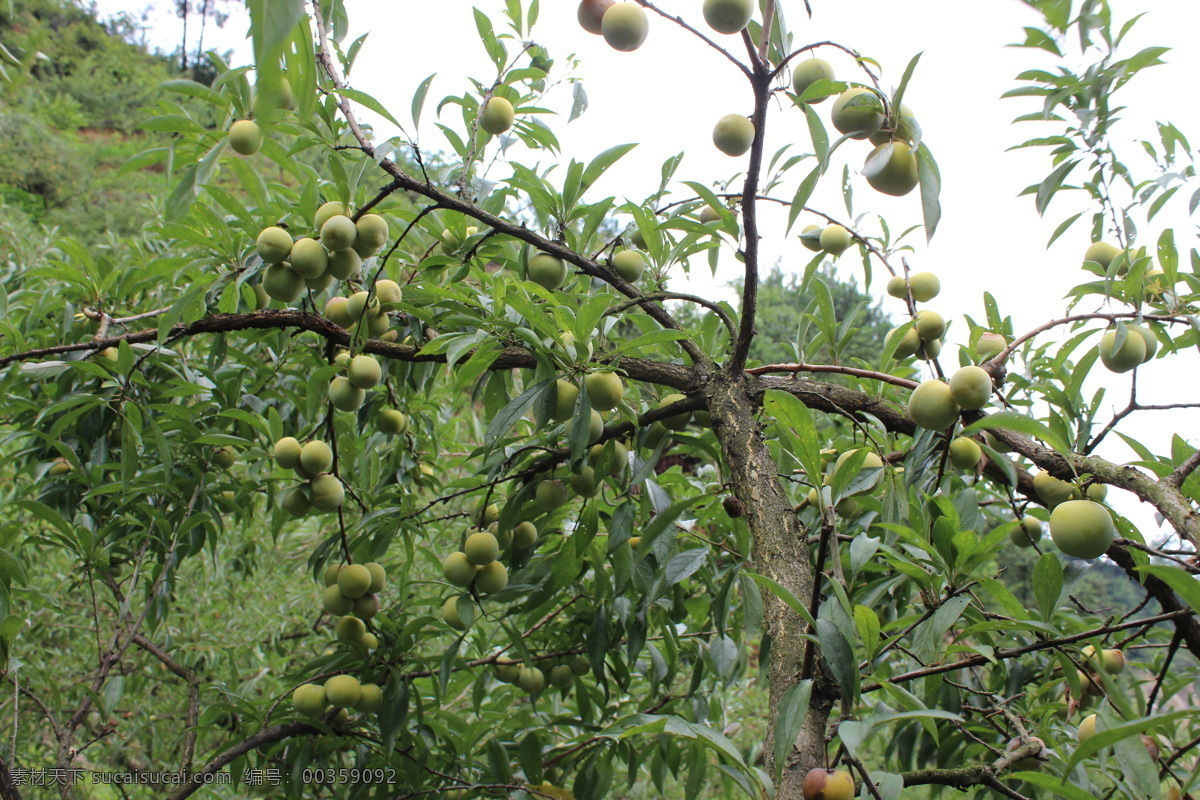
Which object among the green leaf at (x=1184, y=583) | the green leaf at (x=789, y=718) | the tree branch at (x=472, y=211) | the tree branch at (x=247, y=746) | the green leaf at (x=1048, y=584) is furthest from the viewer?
the tree branch at (x=247, y=746)

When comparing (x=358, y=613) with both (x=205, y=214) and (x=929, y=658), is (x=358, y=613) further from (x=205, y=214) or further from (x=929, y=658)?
(x=929, y=658)

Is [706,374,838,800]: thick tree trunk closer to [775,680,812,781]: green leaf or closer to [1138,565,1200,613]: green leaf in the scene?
[775,680,812,781]: green leaf

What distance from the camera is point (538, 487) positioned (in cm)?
110

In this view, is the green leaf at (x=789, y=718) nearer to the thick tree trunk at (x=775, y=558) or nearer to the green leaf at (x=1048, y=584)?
the thick tree trunk at (x=775, y=558)

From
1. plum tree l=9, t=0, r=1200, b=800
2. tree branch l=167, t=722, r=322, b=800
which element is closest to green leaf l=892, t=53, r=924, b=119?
plum tree l=9, t=0, r=1200, b=800

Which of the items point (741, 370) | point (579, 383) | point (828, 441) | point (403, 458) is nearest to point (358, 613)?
point (403, 458)

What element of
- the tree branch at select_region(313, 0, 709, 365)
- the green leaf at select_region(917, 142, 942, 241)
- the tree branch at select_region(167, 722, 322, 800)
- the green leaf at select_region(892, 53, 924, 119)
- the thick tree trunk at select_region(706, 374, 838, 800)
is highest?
the green leaf at select_region(892, 53, 924, 119)

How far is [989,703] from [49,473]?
5.87 ft

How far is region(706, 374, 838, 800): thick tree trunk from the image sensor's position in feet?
2.01

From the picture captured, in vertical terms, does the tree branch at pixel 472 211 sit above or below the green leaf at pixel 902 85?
below

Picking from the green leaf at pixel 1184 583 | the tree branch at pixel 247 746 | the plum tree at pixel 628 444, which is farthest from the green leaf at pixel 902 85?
the tree branch at pixel 247 746

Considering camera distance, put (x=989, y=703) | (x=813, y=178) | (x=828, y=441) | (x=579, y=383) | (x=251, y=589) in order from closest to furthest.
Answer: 1. (x=813, y=178)
2. (x=579, y=383)
3. (x=989, y=703)
4. (x=828, y=441)
5. (x=251, y=589)

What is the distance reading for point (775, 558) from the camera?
0.72 m

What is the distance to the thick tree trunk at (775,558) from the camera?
613mm
